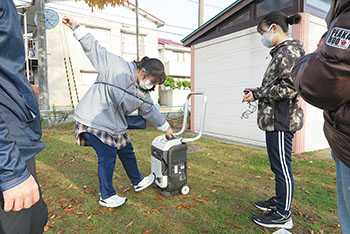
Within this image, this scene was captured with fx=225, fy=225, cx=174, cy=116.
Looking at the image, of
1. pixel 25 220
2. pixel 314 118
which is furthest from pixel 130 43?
pixel 25 220

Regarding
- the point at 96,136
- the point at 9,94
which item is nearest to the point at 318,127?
the point at 96,136

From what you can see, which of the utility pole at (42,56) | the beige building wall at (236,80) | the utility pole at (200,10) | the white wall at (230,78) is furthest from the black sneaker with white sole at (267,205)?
the utility pole at (200,10)

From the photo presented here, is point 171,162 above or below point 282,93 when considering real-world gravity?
below

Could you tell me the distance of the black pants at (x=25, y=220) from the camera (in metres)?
0.92

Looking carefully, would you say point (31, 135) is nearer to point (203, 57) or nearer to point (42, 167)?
point (42, 167)

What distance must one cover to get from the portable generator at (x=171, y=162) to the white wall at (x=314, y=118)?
3.30 meters

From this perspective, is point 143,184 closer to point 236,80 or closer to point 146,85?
point 146,85

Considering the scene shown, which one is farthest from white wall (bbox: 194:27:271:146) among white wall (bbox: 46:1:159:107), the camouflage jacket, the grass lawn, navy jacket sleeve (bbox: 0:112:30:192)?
white wall (bbox: 46:1:159:107)

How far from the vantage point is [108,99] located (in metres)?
2.42

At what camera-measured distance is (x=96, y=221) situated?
236 centimetres

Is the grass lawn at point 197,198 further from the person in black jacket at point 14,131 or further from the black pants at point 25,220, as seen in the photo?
the person in black jacket at point 14,131

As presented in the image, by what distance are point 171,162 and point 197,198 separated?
0.58 meters

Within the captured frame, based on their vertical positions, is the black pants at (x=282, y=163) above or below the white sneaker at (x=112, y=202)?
above

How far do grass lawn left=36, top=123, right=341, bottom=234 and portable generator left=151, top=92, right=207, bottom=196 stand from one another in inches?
5.8
